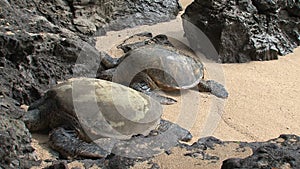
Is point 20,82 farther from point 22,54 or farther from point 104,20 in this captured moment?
point 104,20

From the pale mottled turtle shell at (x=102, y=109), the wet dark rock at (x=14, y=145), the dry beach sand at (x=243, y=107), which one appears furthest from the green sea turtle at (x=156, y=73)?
the wet dark rock at (x=14, y=145)

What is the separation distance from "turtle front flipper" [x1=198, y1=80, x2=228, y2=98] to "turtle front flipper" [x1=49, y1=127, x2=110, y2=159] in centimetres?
180

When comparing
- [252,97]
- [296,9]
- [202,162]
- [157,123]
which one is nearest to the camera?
[202,162]

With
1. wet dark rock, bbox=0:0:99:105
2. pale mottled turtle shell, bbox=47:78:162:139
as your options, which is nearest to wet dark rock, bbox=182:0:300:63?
wet dark rock, bbox=0:0:99:105

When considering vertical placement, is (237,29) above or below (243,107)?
above

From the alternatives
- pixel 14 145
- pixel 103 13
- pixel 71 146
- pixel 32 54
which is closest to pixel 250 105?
pixel 71 146

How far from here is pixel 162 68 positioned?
4.42m

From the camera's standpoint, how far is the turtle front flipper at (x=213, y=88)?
14.4 feet

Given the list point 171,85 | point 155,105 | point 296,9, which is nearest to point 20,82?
point 155,105

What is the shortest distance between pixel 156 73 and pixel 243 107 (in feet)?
3.08

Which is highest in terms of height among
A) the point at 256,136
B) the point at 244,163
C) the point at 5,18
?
the point at 5,18

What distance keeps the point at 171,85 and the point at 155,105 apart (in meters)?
0.89

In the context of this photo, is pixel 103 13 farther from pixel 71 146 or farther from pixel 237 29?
pixel 71 146

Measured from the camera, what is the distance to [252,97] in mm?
4375
